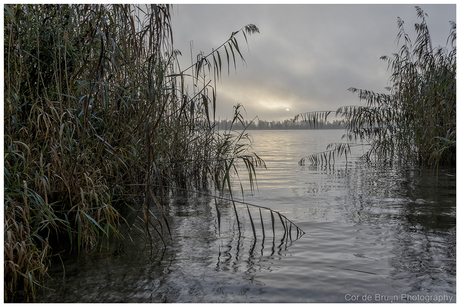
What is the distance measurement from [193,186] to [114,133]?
13.1 ft

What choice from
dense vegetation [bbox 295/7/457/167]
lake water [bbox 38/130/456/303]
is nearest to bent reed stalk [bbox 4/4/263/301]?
lake water [bbox 38/130/456/303]

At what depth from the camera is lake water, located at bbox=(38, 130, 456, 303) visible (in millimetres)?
2867

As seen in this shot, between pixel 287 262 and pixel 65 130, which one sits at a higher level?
pixel 65 130

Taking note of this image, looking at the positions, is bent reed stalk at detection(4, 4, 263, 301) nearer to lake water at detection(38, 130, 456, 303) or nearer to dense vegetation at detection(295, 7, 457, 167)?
lake water at detection(38, 130, 456, 303)

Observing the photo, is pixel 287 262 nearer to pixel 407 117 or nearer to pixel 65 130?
pixel 65 130

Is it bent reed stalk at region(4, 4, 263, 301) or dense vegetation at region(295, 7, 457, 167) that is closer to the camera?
bent reed stalk at region(4, 4, 263, 301)

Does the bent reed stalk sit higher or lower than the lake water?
higher

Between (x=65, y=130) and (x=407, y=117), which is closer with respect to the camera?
(x=65, y=130)

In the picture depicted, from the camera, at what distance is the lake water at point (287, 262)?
2867mm

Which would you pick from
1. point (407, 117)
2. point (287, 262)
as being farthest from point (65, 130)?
point (407, 117)

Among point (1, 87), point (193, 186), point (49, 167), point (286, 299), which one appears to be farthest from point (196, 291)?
point (193, 186)

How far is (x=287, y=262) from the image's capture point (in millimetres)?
3492

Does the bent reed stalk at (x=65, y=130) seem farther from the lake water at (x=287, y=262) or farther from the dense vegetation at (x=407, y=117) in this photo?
the dense vegetation at (x=407, y=117)

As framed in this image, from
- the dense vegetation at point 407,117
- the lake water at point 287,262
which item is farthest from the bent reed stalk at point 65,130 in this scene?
the dense vegetation at point 407,117
